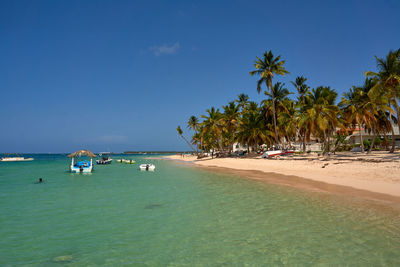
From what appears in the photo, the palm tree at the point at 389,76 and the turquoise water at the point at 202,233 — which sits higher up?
the palm tree at the point at 389,76

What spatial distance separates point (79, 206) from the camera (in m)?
11.1

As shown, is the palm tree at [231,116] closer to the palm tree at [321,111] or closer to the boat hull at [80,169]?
the palm tree at [321,111]

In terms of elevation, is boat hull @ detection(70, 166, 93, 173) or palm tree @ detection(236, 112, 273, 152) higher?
palm tree @ detection(236, 112, 273, 152)

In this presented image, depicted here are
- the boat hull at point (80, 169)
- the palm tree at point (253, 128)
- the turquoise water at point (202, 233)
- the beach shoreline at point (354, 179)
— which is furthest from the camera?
the palm tree at point (253, 128)

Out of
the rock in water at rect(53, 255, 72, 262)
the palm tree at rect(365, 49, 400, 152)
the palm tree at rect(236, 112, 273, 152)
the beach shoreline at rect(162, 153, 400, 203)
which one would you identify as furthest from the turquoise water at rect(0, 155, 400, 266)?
the palm tree at rect(236, 112, 273, 152)

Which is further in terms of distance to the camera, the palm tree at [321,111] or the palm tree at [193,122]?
the palm tree at [193,122]

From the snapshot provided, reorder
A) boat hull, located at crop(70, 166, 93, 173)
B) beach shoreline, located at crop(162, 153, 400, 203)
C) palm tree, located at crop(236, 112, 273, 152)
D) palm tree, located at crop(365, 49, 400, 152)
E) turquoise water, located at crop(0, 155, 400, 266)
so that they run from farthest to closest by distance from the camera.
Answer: palm tree, located at crop(236, 112, 273, 152)
boat hull, located at crop(70, 166, 93, 173)
palm tree, located at crop(365, 49, 400, 152)
beach shoreline, located at crop(162, 153, 400, 203)
turquoise water, located at crop(0, 155, 400, 266)

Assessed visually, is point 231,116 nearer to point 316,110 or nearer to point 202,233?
point 316,110

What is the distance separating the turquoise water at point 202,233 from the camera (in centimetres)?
530

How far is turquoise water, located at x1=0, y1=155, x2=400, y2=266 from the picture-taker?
5.30 m

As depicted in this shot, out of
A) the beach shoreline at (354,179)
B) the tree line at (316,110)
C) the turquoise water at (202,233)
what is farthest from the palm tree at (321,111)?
the turquoise water at (202,233)

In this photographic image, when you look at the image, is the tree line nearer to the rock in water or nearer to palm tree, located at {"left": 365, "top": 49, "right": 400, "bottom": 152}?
palm tree, located at {"left": 365, "top": 49, "right": 400, "bottom": 152}

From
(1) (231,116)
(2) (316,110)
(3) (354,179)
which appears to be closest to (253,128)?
(1) (231,116)

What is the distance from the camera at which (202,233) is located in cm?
698
